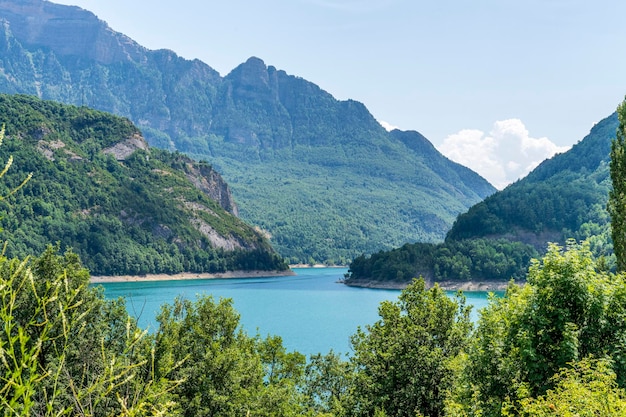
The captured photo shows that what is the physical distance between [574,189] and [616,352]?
20548 centimetres

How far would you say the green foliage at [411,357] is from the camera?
2170 centimetres

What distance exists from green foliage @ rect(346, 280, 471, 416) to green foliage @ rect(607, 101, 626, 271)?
660 centimetres

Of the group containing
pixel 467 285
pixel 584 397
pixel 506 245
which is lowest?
pixel 467 285

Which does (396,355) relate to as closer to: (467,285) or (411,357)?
(411,357)

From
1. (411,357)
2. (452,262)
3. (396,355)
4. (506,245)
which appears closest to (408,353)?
(411,357)

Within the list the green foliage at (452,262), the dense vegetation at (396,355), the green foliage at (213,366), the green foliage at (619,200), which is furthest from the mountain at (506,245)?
the green foliage at (213,366)

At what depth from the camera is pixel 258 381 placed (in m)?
25.9

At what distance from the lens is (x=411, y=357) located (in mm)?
22062

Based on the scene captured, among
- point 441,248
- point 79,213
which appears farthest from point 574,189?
point 79,213

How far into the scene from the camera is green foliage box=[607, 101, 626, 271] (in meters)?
22.7

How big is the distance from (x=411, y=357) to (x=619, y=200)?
11.1 meters

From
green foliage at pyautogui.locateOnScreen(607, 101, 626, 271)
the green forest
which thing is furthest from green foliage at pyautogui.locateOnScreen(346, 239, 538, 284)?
the green forest

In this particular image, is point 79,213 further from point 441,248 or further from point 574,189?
point 574,189

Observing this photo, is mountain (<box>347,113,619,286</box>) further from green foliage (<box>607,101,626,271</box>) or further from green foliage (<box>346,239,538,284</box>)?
green foliage (<box>607,101,626,271</box>)
